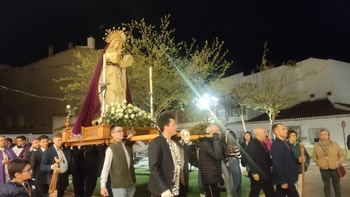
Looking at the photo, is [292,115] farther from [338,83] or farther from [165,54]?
[165,54]

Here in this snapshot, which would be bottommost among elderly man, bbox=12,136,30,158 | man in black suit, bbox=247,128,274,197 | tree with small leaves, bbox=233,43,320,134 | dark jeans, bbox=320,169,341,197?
dark jeans, bbox=320,169,341,197

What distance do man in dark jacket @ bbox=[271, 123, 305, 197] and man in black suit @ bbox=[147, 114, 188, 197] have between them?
7.26ft

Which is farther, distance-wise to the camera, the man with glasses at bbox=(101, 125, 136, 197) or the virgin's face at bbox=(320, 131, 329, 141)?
the virgin's face at bbox=(320, 131, 329, 141)

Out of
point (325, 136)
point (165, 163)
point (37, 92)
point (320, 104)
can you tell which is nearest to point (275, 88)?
point (320, 104)

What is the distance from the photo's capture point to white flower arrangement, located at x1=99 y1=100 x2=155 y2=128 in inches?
286

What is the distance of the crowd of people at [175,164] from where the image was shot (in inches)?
192

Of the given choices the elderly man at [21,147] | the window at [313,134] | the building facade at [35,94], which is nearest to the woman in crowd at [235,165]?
the elderly man at [21,147]

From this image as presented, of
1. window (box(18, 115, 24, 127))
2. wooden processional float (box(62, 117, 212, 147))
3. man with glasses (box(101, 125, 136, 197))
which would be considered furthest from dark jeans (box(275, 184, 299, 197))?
window (box(18, 115, 24, 127))

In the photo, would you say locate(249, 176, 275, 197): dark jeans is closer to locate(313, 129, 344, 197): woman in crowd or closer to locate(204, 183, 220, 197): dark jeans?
locate(204, 183, 220, 197): dark jeans

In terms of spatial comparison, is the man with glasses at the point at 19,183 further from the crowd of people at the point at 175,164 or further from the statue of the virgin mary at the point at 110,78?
the statue of the virgin mary at the point at 110,78

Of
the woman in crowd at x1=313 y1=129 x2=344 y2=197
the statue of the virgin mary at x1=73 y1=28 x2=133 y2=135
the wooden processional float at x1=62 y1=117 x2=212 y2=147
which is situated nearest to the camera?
the wooden processional float at x1=62 y1=117 x2=212 y2=147

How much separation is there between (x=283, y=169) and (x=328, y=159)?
2.42 meters

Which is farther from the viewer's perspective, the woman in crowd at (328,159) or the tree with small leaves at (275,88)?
the tree with small leaves at (275,88)

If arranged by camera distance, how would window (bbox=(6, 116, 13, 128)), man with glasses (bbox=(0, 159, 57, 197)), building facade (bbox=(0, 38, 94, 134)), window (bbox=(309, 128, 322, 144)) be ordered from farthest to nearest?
window (bbox=(6, 116, 13, 128))
building facade (bbox=(0, 38, 94, 134))
window (bbox=(309, 128, 322, 144))
man with glasses (bbox=(0, 159, 57, 197))
